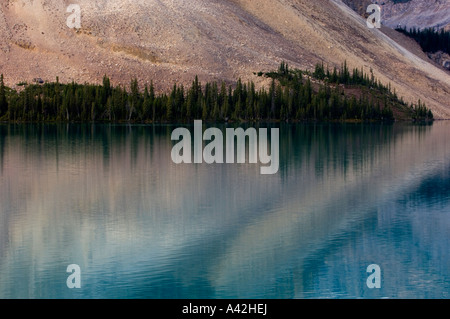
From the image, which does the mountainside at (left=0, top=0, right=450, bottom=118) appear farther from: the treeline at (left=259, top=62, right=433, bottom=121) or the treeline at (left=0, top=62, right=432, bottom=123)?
the treeline at (left=0, top=62, right=432, bottom=123)

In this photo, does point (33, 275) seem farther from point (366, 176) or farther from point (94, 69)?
point (94, 69)

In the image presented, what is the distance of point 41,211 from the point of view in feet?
123

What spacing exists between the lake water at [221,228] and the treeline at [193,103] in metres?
76.6

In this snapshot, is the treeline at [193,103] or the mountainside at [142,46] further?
the mountainside at [142,46]

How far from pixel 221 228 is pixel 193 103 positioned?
10812 cm

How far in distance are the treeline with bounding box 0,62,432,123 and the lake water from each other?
76.6 metres

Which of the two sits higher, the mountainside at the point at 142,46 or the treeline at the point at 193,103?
the mountainside at the point at 142,46

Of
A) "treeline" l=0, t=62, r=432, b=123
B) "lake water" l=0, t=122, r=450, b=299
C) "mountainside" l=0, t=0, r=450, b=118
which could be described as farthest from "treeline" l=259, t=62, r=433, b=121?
"lake water" l=0, t=122, r=450, b=299

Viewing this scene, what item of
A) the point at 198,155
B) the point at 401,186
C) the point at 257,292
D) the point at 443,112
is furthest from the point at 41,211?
the point at 443,112

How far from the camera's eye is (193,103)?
140 m

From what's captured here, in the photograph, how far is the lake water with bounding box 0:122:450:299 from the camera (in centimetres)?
2558

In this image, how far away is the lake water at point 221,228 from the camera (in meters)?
25.6

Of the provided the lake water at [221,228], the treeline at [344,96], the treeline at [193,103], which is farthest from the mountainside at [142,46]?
the lake water at [221,228]

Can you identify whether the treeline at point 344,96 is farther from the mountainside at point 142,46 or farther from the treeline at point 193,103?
the mountainside at point 142,46
